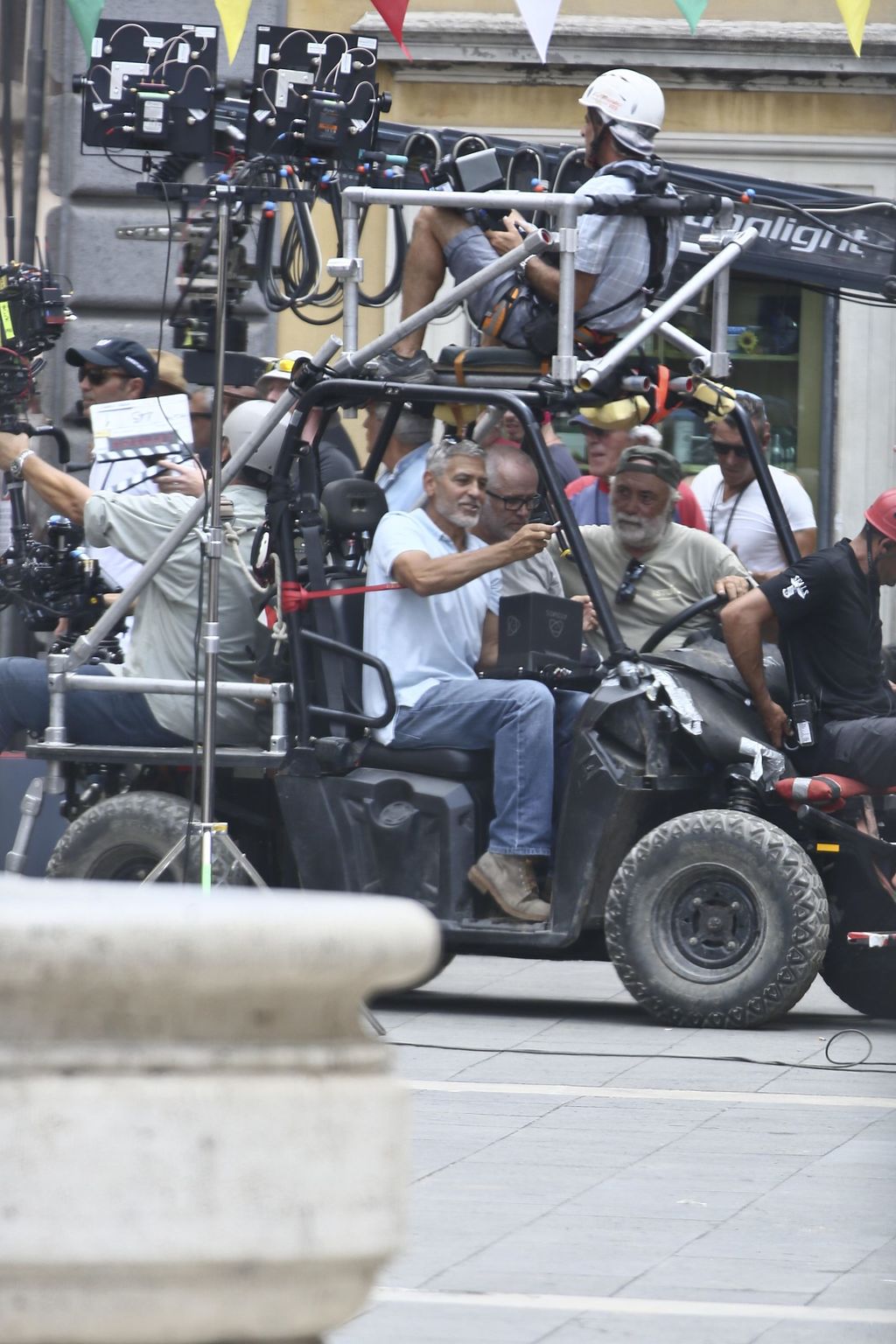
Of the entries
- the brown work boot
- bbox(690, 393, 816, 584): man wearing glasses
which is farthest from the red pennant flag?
the brown work boot

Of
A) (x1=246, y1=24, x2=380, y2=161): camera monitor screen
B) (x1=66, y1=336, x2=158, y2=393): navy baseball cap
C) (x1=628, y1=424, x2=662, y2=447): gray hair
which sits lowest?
(x1=628, y1=424, x2=662, y2=447): gray hair

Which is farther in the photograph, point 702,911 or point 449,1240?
point 702,911

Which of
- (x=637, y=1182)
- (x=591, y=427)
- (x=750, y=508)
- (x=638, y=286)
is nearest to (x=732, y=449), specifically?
(x=750, y=508)

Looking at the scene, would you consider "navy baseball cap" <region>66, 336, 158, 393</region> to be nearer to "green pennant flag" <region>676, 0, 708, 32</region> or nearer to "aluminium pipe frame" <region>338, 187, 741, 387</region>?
"aluminium pipe frame" <region>338, 187, 741, 387</region>

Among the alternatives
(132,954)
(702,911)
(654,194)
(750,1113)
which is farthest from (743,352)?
(132,954)

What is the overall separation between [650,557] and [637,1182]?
3.31 m

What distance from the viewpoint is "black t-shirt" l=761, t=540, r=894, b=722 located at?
25.9 ft

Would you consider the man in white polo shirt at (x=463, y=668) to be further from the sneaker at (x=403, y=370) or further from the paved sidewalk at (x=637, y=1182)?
the paved sidewalk at (x=637, y=1182)

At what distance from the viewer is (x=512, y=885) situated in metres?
7.91

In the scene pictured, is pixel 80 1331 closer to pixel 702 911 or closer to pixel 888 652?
pixel 702 911

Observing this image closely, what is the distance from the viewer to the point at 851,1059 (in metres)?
7.30

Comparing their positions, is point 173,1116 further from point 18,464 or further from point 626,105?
point 18,464

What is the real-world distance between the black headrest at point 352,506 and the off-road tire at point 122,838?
3.47 ft

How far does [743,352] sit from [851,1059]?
642cm
